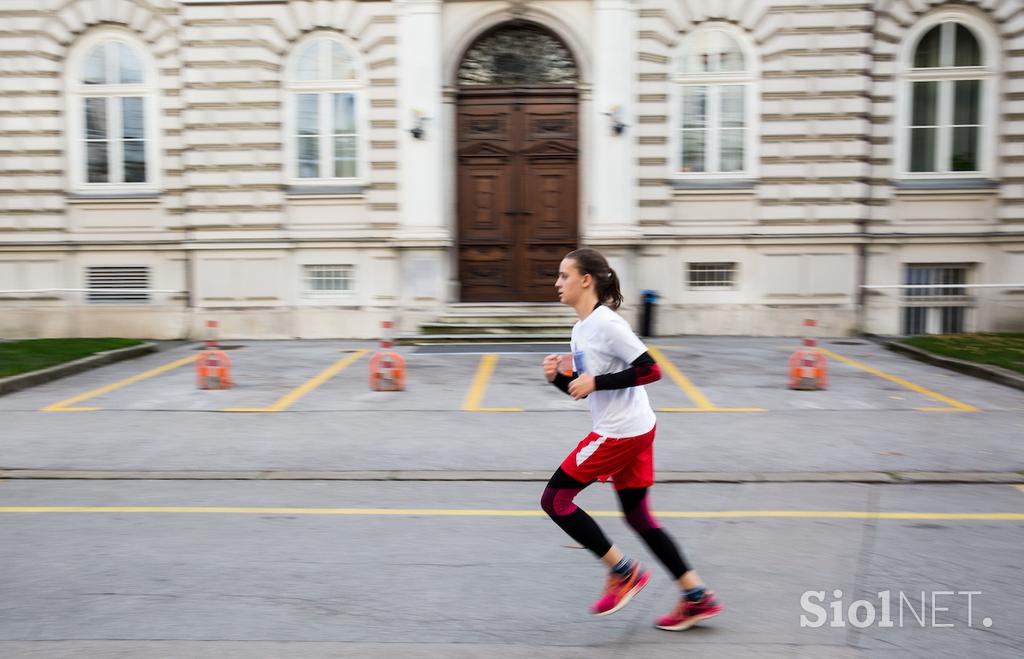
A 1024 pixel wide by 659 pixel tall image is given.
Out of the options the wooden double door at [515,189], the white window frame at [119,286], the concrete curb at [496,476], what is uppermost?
the wooden double door at [515,189]

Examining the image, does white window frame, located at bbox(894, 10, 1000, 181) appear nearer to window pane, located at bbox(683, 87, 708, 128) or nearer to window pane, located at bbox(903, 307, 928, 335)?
window pane, located at bbox(903, 307, 928, 335)

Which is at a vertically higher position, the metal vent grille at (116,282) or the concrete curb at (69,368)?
the metal vent grille at (116,282)

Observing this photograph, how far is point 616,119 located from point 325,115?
581 centimetres

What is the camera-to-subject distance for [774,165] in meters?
17.0

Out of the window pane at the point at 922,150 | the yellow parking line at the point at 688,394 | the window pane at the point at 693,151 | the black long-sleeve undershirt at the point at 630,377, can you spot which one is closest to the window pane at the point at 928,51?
the window pane at the point at 922,150

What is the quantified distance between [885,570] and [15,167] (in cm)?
1854

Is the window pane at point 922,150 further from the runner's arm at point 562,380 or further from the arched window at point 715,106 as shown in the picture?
the runner's arm at point 562,380

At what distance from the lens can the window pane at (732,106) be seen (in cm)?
1723

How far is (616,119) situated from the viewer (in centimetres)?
1670

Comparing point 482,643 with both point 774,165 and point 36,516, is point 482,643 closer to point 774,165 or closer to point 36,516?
point 36,516

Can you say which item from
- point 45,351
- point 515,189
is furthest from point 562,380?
point 515,189

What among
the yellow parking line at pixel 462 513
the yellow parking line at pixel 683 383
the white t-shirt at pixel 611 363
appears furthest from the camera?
the yellow parking line at pixel 683 383

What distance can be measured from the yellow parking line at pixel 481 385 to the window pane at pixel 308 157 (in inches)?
240

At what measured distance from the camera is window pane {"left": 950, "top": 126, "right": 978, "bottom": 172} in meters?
17.3
